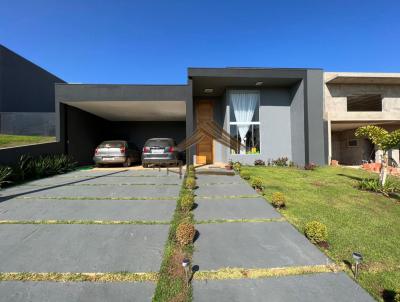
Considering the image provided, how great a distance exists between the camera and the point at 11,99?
58.3ft

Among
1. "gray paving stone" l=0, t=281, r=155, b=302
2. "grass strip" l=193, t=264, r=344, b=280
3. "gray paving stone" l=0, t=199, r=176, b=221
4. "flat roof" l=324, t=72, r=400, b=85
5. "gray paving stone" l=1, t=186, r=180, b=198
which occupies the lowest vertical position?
"grass strip" l=193, t=264, r=344, b=280

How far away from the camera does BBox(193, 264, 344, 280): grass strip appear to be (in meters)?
3.06

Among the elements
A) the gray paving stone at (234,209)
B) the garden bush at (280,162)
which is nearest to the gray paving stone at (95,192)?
the gray paving stone at (234,209)

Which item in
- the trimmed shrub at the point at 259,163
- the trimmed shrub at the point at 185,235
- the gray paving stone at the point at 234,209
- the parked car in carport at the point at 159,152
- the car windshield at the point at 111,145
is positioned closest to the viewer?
the trimmed shrub at the point at 185,235

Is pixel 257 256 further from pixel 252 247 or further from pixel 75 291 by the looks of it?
pixel 75 291

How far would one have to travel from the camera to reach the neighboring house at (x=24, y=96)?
1584 centimetres

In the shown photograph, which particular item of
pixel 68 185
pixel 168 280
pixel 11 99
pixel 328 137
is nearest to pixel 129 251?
pixel 168 280

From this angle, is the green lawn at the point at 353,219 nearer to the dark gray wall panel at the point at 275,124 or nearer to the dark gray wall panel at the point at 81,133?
the dark gray wall panel at the point at 275,124

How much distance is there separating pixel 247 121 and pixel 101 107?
780cm

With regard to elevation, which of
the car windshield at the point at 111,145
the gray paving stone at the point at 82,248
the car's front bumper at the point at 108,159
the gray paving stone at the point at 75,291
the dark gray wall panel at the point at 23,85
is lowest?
the gray paving stone at the point at 75,291

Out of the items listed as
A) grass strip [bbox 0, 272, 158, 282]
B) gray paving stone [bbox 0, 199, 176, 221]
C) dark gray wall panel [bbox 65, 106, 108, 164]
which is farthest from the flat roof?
grass strip [bbox 0, 272, 158, 282]

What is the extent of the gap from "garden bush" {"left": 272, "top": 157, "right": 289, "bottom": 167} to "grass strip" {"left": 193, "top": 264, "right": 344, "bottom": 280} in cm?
1064

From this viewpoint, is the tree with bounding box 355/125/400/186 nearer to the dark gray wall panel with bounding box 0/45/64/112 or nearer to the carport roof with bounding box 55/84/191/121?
the carport roof with bounding box 55/84/191/121

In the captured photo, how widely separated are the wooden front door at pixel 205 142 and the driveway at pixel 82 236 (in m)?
8.44
